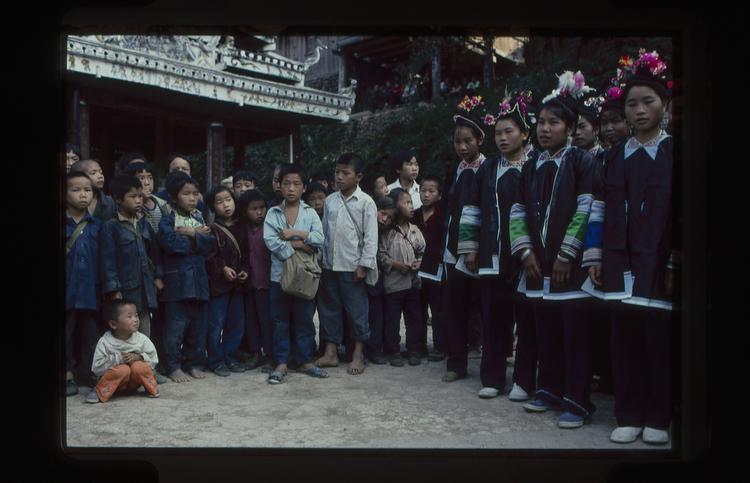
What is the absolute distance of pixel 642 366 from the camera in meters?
2.41

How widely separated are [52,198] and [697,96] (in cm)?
224

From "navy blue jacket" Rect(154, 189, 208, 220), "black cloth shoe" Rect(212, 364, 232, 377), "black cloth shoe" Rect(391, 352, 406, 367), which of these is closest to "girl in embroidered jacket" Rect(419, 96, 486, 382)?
"black cloth shoe" Rect(391, 352, 406, 367)

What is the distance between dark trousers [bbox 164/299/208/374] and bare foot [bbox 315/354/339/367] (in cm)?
54

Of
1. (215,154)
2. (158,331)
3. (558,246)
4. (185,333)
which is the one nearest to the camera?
(558,246)

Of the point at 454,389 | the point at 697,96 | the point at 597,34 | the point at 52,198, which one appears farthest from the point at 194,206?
the point at 697,96

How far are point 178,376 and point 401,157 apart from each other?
1.54m

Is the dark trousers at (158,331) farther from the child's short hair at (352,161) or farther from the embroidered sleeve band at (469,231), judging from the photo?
the embroidered sleeve band at (469,231)

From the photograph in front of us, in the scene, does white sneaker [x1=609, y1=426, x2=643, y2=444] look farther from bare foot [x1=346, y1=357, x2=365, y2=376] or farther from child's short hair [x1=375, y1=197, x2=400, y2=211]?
child's short hair [x1=375, y1=197, x2=400, y2=211]

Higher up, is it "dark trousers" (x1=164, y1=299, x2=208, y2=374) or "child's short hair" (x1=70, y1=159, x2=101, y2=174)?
"child's short hair" (x1=70, y1=159, x2=101, y2=174)

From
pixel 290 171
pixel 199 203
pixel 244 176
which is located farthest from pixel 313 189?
pixel 199 203

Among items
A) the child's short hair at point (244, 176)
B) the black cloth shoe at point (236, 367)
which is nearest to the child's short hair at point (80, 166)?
the child's short hair at point (244, 176)

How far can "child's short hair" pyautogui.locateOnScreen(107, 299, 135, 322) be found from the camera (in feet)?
8.80

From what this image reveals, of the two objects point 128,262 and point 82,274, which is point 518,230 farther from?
point 82,274

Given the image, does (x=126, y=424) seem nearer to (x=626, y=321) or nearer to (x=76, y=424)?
(x=76, y=424)
